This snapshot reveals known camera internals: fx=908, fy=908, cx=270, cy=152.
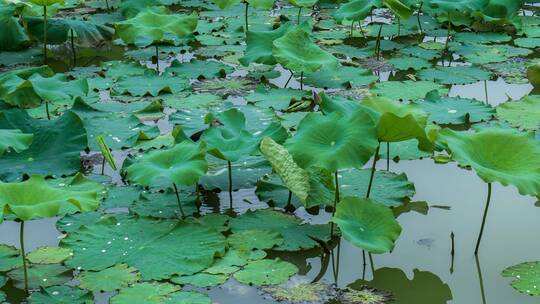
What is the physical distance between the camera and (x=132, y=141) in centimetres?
354

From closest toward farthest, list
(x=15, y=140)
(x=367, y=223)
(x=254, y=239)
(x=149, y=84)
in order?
(x=367, y=223)
(x=254, y=239)
(x=15, y=140)
(x=149, y=84)

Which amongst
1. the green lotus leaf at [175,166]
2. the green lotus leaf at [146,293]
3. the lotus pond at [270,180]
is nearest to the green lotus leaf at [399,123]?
the lotus pond at [270,180]

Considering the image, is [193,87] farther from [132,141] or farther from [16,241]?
[16,241]

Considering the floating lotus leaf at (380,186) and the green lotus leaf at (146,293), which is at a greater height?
the floating lotus leaf at (380,186)

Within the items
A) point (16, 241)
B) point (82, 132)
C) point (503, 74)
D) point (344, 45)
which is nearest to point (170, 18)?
point (344, 45)

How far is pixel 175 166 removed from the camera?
9.24 feet

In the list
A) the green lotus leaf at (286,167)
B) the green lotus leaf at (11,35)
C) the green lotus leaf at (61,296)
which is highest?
the green lotus leaf at (286,167)

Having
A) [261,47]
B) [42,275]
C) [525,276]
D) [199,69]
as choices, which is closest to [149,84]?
[199,69]

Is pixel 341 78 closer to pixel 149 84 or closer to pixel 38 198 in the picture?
pixel 149 84

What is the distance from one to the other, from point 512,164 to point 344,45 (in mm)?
2360

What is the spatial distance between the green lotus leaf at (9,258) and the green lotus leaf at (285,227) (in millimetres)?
662

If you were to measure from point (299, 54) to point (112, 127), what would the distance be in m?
0.92

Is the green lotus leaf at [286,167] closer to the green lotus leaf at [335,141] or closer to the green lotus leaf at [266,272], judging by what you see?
the green lotus leaf at [335,141]

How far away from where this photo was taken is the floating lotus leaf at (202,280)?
8.40 feet
